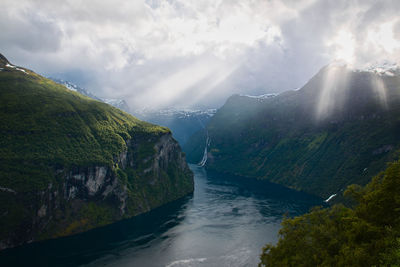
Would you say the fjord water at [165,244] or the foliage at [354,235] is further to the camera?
the fjord water at [165,244]

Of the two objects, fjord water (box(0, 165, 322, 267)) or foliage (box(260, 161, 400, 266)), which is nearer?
foliage (box(260, 161, 400, 266))

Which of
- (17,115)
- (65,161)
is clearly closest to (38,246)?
(65,161)

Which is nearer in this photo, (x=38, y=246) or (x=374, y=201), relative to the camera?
(x=374, y=201)

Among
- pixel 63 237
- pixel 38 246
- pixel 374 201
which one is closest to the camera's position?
pixel 374 201

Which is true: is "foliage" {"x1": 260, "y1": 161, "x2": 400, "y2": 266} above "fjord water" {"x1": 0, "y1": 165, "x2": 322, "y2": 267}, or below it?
above

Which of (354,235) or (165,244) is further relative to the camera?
(165,244)

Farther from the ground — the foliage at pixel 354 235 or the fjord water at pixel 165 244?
the foliage at pixel 354 235

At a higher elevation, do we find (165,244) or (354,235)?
(354,235)

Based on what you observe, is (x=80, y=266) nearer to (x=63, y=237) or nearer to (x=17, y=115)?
(x=63, y=237)
